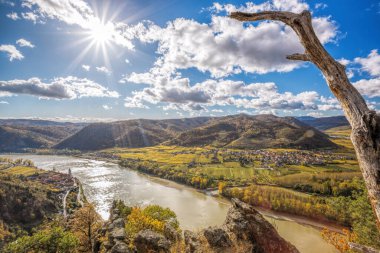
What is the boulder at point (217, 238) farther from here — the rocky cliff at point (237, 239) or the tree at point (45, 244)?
the tree at point (45, 244)

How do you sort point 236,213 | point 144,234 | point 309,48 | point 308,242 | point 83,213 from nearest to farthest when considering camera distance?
point 309,48
point 236,213
point 144,234
point 83,213
point 308,242

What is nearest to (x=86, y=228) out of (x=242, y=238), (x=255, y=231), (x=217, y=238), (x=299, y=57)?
(x=217, y=238)

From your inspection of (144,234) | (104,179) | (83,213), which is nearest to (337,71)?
(144,234)

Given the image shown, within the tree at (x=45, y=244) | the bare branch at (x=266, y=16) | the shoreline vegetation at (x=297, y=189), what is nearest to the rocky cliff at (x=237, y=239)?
the tree at (x=45, y=244)

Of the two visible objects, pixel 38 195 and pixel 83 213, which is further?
pixel 38 195

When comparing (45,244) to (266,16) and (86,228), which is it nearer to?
(86,228)

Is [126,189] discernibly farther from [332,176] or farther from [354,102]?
[354,102]

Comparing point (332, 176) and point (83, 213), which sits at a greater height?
point (83, 213)
